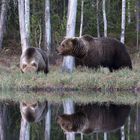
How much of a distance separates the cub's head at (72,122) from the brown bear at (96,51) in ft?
28.0

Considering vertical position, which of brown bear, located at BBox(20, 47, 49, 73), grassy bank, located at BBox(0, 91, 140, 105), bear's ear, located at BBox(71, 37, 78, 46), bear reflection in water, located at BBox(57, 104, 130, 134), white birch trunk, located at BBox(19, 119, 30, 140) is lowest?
white birch trunk, located at BBox(19, 119, 30, 140)

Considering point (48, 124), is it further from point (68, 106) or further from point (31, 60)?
point (31, 60)

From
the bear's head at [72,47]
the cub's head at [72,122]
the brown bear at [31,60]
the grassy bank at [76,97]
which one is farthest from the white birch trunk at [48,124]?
the bear's head at [72,47]

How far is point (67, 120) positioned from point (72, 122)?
0.40 meters

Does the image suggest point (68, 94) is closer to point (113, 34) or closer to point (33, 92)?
point (33, 92)

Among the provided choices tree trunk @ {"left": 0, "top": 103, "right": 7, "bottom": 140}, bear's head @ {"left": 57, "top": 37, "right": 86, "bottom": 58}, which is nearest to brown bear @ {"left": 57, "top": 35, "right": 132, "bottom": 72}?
bear's head @ {"left": 57, "top": 37, "right": 86, "bottom": 58}

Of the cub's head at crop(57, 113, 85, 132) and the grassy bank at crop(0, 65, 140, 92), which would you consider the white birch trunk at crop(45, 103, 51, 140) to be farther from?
the grassy bank at crop(0, 65, 140, 92)

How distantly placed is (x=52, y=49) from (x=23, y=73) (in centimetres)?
1236

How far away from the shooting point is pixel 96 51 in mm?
24188

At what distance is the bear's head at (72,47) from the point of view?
24.4 meters

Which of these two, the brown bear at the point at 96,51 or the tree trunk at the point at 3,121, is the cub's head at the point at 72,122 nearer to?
the tree trunk at the point at 3,121

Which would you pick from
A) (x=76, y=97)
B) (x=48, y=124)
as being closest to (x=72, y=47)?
(x=76, y=97)

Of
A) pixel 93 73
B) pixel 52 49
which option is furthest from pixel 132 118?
pixel 52 49

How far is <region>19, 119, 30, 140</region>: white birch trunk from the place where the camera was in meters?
12.8
